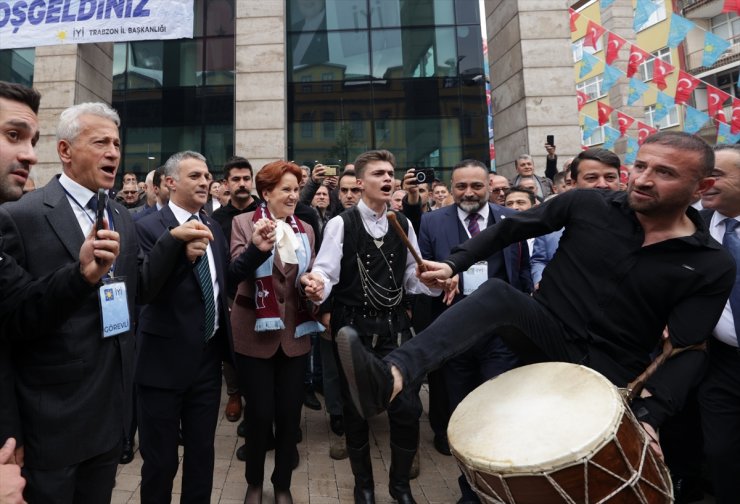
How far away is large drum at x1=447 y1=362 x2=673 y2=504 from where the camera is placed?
1686mm

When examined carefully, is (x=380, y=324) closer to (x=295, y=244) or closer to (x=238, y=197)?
(x=295, y=244)

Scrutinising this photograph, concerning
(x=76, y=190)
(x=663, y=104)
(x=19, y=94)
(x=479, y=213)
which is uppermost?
(x=663, y=104)

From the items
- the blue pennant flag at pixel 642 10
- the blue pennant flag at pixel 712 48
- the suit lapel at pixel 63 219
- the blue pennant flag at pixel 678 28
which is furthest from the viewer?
the blue pennant flag at pixel 642 10

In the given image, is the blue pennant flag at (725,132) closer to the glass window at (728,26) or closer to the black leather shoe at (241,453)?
the glass window at (728,26)

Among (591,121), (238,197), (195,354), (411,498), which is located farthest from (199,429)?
(591,121)

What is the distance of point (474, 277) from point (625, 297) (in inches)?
57.7

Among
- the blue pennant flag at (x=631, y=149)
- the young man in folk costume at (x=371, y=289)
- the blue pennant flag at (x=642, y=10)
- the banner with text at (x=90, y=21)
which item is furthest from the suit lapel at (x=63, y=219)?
the blue pennant flag at (x=631, y=149)

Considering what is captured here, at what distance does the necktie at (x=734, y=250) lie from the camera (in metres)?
2.82

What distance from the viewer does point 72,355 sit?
1950 mm

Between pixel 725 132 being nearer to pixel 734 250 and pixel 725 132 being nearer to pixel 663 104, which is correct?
pixel 663 104

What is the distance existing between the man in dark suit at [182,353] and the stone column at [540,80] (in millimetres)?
7111

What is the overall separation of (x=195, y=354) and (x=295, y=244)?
999mm

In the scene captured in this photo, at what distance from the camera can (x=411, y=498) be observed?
328 cm

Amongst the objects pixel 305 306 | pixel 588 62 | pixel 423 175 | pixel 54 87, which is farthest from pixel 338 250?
pixel 588 62
